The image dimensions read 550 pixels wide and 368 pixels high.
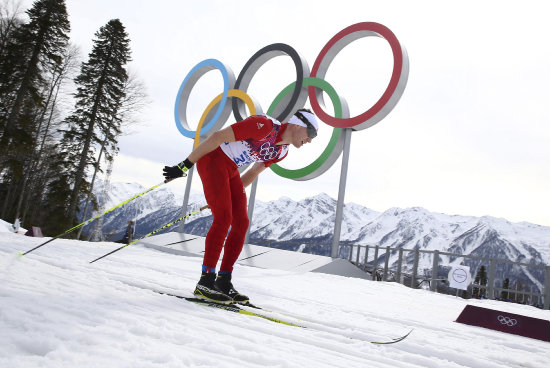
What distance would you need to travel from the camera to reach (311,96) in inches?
388

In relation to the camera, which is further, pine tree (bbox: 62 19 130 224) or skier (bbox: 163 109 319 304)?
pine tree (bbox: 62 19 130 224)

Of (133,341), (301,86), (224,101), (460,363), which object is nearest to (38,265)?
(133,341)

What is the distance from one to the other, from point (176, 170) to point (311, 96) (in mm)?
7573

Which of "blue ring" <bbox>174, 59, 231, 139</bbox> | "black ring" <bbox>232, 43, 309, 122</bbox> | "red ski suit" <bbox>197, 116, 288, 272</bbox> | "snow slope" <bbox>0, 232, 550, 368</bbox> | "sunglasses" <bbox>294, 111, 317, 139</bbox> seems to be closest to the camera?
"snow slope" <bbox>0, 232, 550, 368</bbox>

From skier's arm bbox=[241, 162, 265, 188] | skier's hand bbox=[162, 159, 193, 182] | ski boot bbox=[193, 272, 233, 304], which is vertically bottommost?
ski boot bbox=[193, 272, 233, 304]

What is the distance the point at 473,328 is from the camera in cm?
343

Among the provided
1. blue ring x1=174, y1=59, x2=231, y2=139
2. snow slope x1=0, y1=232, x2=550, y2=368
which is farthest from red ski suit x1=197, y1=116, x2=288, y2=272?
blue ring x1=174, y1=59, x2=231, y2=139

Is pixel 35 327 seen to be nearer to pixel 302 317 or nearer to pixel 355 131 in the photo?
pixel 302 317

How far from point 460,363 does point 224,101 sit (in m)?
10.7

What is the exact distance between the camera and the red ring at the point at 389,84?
817 cm

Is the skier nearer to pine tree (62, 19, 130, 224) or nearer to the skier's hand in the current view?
the skier's hand

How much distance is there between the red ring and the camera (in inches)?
322

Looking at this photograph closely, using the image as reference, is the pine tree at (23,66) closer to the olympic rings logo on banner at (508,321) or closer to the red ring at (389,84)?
the red ring at (389,84)

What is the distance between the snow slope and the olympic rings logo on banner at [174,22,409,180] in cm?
582
